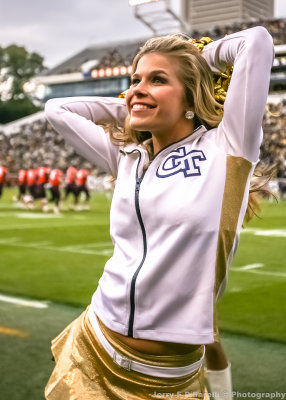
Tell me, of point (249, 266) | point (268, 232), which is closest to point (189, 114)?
point (249, 266)

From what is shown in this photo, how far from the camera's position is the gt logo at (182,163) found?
1.55 meters

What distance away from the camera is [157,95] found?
5.21 ft

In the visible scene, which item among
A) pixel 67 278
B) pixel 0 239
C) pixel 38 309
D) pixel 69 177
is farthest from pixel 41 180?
pixel 38 309

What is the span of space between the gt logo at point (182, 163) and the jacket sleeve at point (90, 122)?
0.27 m

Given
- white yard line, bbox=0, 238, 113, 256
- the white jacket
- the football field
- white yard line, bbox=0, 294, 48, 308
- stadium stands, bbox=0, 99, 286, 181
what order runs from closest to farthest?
1. the white jacket
2. the football field
3. white yard line, bbox=0, 294, 48, 308
4. white yard line, bbox=0, 238, 113, 256
5. stadium stands, bbox=0, 99, 286, 181

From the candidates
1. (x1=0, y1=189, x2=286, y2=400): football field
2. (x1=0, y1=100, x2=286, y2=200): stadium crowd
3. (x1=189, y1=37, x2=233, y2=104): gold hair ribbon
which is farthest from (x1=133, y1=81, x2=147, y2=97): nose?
(x1=0, y1=100, x2=286, y2=200): stadium crowd

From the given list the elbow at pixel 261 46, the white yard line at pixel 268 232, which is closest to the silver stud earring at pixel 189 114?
the elbow at pixel 261 46

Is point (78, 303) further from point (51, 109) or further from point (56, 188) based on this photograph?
point (56, 188)

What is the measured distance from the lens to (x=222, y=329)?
457 centimetres

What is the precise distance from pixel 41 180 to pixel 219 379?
15943 mm

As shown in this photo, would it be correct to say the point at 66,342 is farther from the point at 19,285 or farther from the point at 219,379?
the point at 19,285

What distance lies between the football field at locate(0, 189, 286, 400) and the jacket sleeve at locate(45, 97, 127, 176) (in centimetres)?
183

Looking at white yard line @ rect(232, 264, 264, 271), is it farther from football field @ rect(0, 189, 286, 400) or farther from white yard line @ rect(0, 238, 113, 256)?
white yard line @ rect(0, 238, 113, 256)

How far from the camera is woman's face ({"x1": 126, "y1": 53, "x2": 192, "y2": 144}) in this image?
160 centimetres
